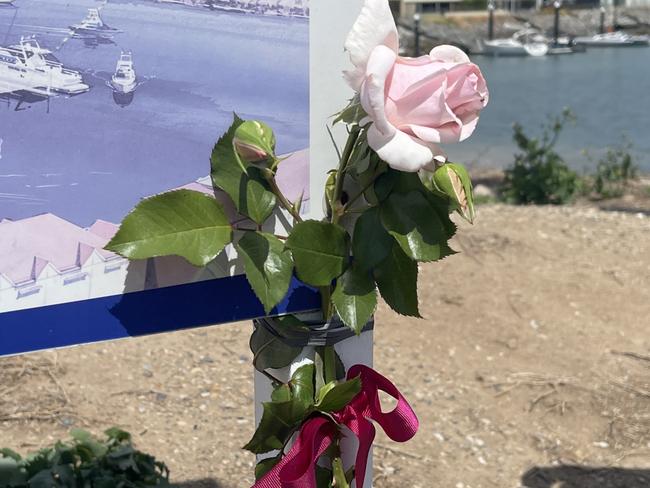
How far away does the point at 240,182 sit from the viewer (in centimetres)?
102

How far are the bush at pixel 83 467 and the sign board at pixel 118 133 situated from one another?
30.3 inches

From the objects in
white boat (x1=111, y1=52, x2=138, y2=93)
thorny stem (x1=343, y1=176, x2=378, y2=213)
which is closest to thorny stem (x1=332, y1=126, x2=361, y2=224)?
thorny stem (x1=343, y1=176, x2=378, y2=213)

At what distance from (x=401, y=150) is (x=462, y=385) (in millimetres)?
1702

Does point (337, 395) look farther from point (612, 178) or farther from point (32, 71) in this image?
point (612, 178)

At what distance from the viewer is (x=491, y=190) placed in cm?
609

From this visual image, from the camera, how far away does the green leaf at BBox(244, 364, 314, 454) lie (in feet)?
3.46

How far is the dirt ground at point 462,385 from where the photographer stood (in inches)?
82.0

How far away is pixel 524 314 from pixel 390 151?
213 cm

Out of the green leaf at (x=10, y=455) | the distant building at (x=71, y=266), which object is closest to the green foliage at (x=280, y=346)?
the distant building at (x=71, y=266)

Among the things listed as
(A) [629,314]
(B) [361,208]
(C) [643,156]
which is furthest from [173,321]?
(C) [643,156]

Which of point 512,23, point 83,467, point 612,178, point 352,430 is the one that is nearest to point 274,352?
point 352,430

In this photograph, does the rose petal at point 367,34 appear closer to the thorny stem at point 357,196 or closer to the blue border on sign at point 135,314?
the thorny stem at point 357,196

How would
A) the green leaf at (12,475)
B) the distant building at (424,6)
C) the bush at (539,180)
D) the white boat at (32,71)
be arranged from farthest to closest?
the distant building at (424,6), the bush at (539,180), the green leaf at (12,475), the white boat at (32,71)

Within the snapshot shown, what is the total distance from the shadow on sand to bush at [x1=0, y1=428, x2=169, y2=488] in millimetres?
854
